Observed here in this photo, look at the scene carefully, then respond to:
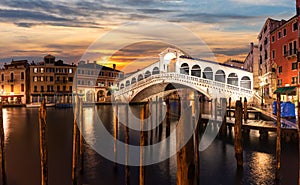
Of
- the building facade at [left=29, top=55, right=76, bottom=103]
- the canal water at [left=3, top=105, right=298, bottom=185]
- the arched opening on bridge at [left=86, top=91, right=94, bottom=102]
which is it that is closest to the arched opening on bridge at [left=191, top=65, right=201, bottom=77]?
the arched opening on bridge at [left=86, top=91, right=94, bottom=102]

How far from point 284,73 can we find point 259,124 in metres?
8.42

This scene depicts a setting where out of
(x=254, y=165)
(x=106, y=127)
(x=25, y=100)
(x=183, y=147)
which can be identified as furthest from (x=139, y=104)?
(x=183, y=147)

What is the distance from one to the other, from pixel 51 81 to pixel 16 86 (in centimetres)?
361

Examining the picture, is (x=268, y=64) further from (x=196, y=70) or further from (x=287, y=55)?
(x=196, y=70)

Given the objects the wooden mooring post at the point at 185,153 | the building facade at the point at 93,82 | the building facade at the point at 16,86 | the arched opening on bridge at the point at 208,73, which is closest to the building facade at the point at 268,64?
the arched opening on bridge at the point at 208,73

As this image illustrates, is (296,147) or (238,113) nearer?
(238,113)

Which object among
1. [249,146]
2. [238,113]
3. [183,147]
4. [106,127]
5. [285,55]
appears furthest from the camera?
[285,55]

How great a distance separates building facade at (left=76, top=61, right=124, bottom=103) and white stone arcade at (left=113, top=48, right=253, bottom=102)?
469 centimetres

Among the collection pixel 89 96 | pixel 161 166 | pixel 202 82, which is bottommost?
pixel 161 166

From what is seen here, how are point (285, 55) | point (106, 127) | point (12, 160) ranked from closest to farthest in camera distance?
point (12, 160)
point (106, 127)
point (285, 55)

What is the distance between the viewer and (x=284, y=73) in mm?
17875

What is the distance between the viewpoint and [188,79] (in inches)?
878

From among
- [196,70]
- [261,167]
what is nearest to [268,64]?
[196,70]

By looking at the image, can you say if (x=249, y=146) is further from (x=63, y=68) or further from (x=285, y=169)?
(x=63, y=68)
